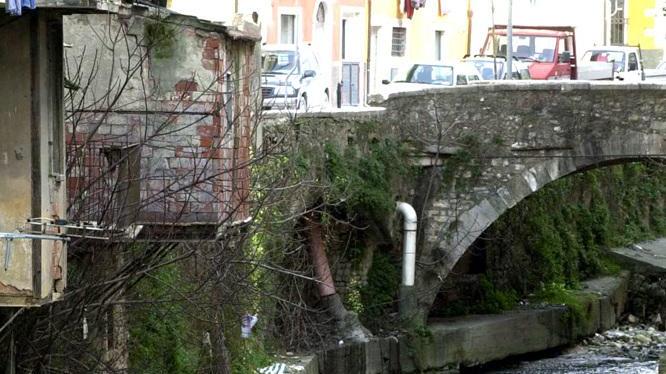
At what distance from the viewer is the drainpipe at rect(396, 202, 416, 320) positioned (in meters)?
24.8

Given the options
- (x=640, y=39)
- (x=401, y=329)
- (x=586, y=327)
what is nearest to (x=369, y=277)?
(x=401, y=329)

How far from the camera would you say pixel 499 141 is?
24734 mm

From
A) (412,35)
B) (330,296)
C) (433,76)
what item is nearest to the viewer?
(330,296)

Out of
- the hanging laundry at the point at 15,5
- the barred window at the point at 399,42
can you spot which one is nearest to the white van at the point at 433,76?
Answer: the barred window at the point at 399,42

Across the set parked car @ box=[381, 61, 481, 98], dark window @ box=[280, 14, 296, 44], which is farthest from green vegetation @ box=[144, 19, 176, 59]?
dark window @ box=[280, 14, 296, 44]

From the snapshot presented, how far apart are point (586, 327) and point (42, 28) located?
19.1m

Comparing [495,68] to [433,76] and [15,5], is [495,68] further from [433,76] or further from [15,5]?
[15,5]

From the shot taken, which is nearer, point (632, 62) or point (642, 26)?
point (632, 62)

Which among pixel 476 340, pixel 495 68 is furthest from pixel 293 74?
pixel 495 68

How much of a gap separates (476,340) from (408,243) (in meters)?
1.73

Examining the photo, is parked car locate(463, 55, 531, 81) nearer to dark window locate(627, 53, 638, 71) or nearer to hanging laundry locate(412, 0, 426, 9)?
dark window locate(627, 53, 638, 71)

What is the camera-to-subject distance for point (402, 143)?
2489 centimetres

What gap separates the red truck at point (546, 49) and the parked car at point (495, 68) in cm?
30

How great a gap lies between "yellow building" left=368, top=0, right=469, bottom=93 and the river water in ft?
26.3
